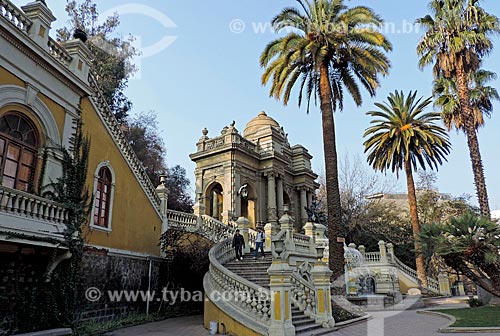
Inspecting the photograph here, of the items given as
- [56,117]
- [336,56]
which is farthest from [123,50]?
[56,117]

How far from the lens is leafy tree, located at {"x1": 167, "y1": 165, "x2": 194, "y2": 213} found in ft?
103

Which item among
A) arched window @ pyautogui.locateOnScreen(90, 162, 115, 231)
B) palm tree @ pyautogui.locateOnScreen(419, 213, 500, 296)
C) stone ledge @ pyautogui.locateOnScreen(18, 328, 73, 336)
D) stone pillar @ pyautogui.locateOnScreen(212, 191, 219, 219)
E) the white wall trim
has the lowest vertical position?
stone ledge @ pyautogui.locateOnScreen(18, 328, 73, 336)

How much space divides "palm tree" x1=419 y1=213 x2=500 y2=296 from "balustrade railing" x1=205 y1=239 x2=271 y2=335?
25.4 ft

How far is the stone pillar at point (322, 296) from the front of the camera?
39.8 ft

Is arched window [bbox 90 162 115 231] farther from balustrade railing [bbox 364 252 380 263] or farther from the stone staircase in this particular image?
balustrade railing [bbox 364 252 380 263]

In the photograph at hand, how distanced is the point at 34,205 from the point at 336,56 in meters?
15.0

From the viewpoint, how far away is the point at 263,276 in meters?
14.1

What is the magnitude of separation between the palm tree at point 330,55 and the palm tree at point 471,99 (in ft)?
24.1

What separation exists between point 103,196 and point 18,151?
3.70 meters

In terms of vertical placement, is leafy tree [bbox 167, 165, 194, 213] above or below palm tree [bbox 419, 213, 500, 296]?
above

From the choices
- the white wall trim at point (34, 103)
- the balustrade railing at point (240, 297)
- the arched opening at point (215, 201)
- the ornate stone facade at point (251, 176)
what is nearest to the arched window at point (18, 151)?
the white wall trim at point (34, 103)

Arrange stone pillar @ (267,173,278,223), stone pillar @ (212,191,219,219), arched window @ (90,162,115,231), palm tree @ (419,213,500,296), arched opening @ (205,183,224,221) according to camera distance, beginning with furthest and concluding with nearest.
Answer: stone pillar @ (212,191,219,219), arched opening @ (205,183,224,221), stone pillar @ (267,173,278,223), palm tree @ (419,213,500,296), arched window @ (90,162,115,231)

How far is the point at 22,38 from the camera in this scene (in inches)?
379

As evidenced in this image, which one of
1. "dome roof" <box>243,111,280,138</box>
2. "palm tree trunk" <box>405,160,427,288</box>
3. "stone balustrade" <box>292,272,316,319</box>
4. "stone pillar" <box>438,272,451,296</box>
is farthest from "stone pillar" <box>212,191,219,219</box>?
"stone balustrade" <box>292,272,316,319</box>
